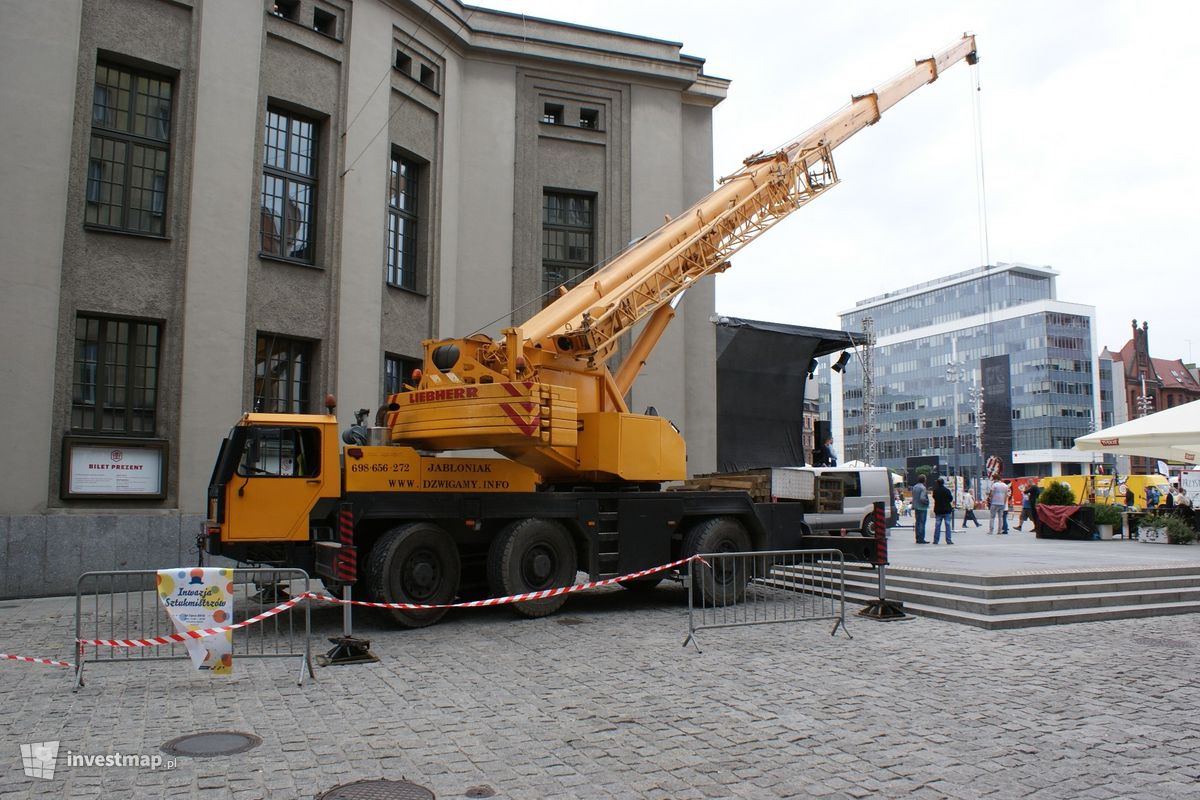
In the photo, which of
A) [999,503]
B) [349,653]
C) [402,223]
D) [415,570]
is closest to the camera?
[349,653]

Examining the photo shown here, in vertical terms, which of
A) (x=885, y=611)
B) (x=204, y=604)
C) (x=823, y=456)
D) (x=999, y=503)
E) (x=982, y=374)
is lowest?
(x=885, y=611)

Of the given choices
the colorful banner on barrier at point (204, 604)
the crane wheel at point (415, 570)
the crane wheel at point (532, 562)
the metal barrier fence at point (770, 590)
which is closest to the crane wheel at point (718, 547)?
the metal barrier fence at point (770, 590)

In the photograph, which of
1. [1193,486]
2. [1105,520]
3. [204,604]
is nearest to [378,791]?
[204,604]

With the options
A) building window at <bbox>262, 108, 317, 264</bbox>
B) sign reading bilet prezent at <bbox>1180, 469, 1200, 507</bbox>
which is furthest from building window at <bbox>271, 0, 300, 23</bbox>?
sign reading bilet prezent at <bbox>1180, 469, 1200, 507</bbox>

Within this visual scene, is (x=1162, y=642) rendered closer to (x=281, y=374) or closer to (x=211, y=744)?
(x=211, y=744)

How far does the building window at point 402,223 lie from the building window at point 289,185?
193 centimetres

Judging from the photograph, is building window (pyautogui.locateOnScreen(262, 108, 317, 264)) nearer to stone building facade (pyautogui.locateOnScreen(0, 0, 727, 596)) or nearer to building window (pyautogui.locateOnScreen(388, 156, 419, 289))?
stone building facade (pyautogui.locateOnScreen(0, 0, 727, 596))

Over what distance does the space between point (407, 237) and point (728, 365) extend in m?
9.42

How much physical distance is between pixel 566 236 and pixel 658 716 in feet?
56.4

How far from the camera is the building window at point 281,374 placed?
649 inches

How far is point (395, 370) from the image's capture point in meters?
19.2

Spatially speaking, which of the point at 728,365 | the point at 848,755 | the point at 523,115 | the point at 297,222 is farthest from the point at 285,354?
the point at 848,755

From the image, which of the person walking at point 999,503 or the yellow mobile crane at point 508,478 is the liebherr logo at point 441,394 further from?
the person walking at point 999,503

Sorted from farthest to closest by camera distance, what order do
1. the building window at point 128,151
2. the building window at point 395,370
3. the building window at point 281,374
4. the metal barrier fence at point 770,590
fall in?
the building window at point 395,370
the building window at point 281,374
the building window at point 128,151
the metal barrier fence at point 770,590
